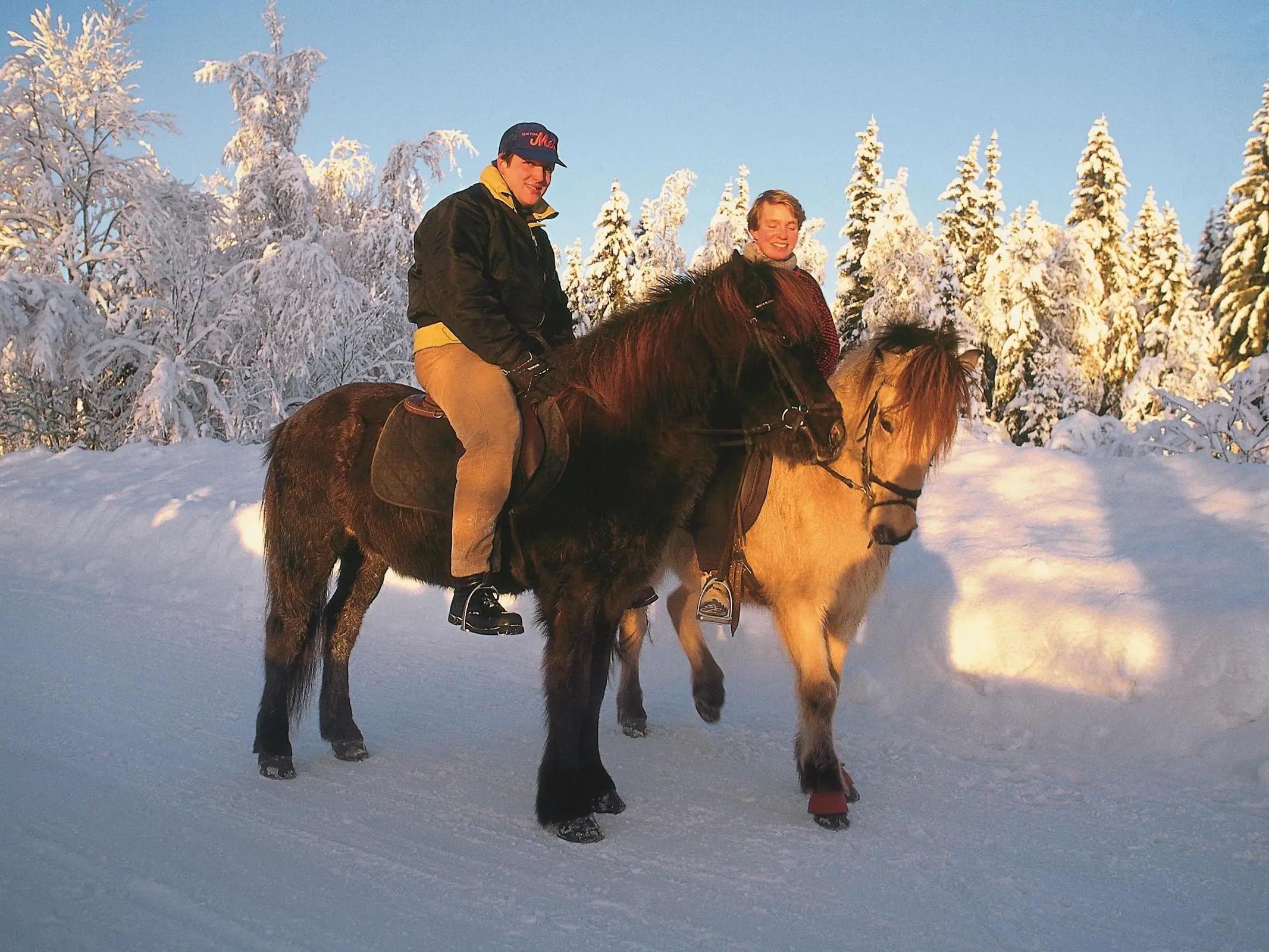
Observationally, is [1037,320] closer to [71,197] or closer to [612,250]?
[612,250]

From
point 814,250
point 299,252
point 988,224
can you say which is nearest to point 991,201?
point 988,224

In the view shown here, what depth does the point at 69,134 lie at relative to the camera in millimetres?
17766

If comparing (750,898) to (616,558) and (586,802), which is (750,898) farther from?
(616,558)

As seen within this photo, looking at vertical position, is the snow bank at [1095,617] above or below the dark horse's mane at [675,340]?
below

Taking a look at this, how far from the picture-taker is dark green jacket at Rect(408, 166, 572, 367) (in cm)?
401

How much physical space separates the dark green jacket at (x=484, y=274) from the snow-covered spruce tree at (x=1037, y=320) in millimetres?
25242

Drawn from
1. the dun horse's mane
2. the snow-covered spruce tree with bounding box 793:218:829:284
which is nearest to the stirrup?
the dun horse's mane

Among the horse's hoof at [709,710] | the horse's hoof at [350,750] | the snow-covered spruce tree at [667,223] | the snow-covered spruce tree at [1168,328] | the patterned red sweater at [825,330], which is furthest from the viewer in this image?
the snow-covered spruce tree at [667,223]

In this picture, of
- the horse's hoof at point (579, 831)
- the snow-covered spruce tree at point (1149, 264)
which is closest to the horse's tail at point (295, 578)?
the horse's hoof at point (579, 831)

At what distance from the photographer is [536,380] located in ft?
13.6

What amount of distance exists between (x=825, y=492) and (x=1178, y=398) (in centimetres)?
687

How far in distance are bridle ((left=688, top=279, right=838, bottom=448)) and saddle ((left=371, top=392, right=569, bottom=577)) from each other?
658mm

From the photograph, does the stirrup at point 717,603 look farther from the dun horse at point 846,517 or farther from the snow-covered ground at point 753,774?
the snow-covered ground at point 753,774

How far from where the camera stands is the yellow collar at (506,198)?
4.29 metres
